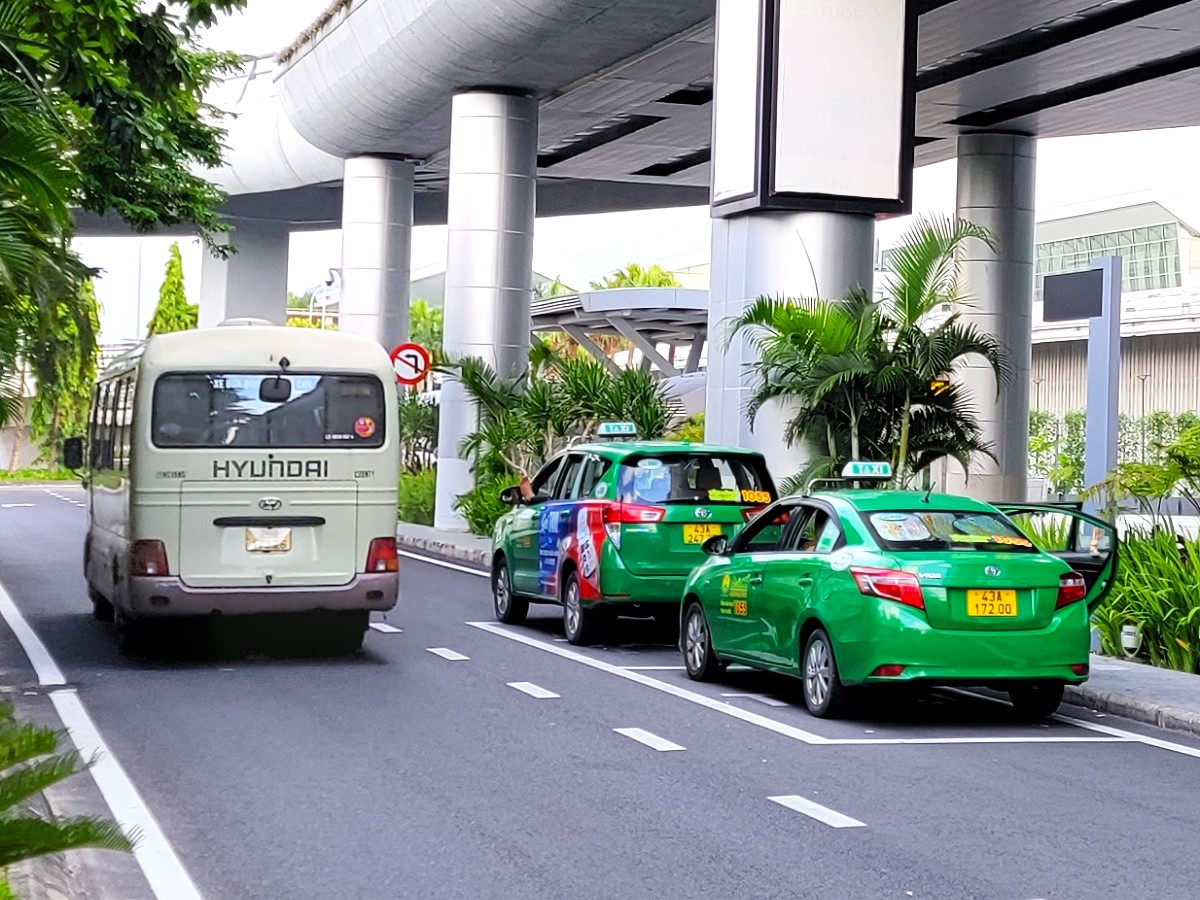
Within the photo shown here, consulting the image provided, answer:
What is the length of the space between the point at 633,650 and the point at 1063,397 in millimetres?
45507

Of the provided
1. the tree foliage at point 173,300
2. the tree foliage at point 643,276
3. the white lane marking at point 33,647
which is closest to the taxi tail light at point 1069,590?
the white lane marking at point 33,647

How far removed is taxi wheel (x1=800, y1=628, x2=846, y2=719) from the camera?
1180 cm

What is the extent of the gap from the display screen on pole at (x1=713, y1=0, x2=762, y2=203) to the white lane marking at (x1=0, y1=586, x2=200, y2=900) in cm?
1014

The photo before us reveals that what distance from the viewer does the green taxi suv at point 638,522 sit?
51.9 feet

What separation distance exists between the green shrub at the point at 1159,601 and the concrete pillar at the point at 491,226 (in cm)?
1809

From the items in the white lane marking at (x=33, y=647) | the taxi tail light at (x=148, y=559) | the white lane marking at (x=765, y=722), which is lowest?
the white lane marking at (x=33, y=647)

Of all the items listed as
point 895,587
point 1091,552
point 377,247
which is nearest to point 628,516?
point 1091,552

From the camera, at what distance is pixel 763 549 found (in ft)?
43.8

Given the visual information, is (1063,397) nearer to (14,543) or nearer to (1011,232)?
(1011,232)

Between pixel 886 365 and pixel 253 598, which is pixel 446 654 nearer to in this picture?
pixel 253 598

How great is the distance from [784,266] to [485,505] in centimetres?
1123

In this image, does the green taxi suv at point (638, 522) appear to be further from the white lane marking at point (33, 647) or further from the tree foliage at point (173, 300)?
the tree foliage at point (173, 300)

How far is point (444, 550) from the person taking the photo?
29.5 metres

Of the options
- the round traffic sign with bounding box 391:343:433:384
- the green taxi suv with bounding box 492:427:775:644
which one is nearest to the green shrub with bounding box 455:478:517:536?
the round traffic sign with bounding box 391:343:433:384
